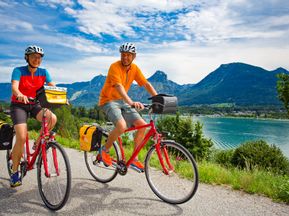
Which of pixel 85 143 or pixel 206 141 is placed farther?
pixel 206 141

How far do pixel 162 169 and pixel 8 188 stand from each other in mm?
2563

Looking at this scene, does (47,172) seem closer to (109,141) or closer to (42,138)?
(42,138)

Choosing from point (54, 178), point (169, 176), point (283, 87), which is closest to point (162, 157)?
point (169, 176)

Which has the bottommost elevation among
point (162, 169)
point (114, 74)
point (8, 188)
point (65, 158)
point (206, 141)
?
point (206, 141)

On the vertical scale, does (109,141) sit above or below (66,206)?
above

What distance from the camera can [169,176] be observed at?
4715mm

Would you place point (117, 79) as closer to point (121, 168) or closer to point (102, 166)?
point (121, 168)

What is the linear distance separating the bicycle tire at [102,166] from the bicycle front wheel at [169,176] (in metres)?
0.78

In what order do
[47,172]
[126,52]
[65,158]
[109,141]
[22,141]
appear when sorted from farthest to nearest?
1. [109,141]
2. [126,52]
3. [22,141]
4. [47,172]
5. [65,158]

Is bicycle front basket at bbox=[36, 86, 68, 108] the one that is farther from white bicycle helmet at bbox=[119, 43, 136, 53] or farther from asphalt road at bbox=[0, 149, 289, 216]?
asphalt road at bbox=[0, 149, 289, 216]

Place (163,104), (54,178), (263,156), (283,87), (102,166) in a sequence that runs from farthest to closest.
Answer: (263,156)
(283,87)
(102,166)
(163,104)
(54,178)

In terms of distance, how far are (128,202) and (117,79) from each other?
1905mm

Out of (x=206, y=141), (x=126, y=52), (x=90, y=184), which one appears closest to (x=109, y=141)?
(x=90, y=184)

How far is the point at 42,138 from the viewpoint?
170 inches
